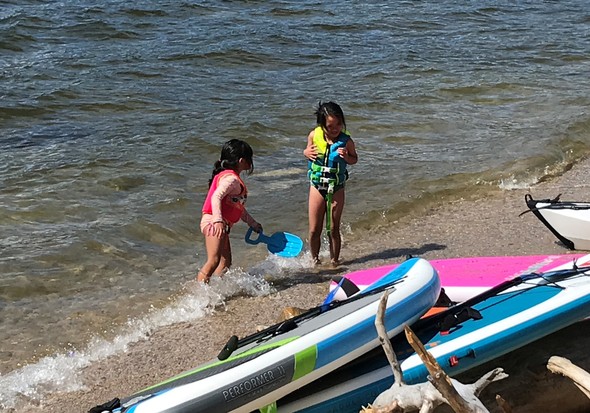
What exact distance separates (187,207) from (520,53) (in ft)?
30.4

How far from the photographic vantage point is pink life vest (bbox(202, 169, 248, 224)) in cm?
617

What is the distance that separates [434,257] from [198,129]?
15.0 feet

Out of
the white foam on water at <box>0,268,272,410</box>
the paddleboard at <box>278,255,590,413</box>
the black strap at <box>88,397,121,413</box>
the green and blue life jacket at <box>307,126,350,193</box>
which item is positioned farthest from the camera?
the green and blue life jacket at <box>307,126,350,193</box>

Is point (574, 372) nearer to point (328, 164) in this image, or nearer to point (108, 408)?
point (108, 408)

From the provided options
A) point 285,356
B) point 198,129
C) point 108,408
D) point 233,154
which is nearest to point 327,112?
point 233,154

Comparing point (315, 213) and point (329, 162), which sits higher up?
point (329, 162)

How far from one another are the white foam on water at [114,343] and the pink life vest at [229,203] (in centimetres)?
50

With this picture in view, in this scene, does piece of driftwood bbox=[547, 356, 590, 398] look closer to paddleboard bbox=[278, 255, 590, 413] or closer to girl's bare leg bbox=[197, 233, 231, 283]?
paddleboard bbox=[278, 255, 590, 413]

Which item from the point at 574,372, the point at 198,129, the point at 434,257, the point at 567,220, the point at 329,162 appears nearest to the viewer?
the point at 574,372

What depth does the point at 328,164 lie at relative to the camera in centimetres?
655

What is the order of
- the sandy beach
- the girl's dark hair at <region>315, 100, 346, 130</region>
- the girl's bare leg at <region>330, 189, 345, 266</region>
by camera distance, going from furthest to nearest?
the girl's bare leg at <region>330, 189, 345, 266</region>, the girl's dark hair at <region>315, 100, 346, 130</region>, the sandy beach

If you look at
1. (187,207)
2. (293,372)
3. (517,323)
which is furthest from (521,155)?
(293,372)

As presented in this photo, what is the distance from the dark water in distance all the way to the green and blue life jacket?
0.77 m

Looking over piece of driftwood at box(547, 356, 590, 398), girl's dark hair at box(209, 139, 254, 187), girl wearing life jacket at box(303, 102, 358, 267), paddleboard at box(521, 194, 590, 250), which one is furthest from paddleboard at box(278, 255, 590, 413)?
girl's dark hair at box(209, 139, 254, 187)
